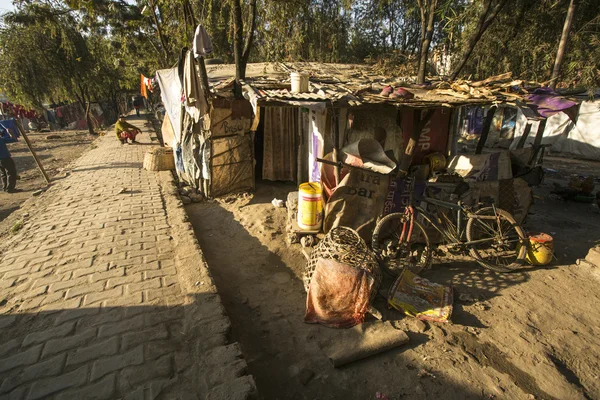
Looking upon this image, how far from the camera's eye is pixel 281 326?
363 cm

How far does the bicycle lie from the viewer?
178 inches

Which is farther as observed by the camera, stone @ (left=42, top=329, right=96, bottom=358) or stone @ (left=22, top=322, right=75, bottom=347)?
stone @ (left=22, top=322, right=75, bottom=347)

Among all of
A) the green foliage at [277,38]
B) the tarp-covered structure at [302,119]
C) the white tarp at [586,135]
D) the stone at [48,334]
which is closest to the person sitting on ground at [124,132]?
the green foliage at [277,38]

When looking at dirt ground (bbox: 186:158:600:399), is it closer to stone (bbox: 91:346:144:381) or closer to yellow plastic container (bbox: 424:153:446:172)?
stone (bbox: 91:346:144:381)

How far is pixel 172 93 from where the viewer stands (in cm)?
779

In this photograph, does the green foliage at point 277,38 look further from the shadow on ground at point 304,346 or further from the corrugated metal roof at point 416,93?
the shadow on ground at point 304,346

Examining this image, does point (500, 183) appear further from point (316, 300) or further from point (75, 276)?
point (75, 276)

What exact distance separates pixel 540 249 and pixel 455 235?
1286 mm

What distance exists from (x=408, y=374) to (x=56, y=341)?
3.49 m

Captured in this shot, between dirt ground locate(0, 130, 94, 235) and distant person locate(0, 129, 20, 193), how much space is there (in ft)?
0.84

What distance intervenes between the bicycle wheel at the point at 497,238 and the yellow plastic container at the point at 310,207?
7.77 feet

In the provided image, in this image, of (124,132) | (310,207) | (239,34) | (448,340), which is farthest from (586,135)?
(124,132)

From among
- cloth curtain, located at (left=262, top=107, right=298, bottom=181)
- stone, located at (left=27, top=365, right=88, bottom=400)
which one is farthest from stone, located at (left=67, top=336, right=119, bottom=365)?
cloth curtain, located at (left=262, top=107, right=298, bottom=181)

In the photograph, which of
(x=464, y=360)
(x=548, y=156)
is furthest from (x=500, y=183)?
(x=548, y=156)
